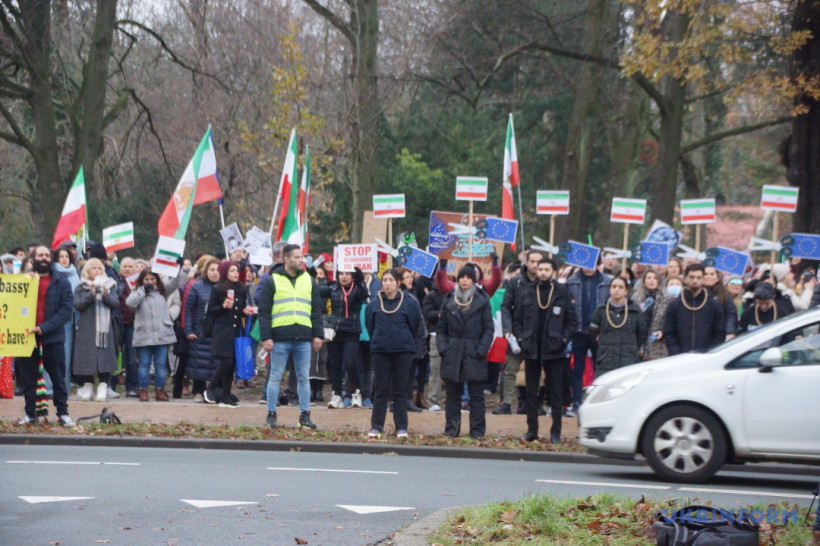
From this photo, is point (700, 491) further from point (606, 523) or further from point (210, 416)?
point (210, 416)

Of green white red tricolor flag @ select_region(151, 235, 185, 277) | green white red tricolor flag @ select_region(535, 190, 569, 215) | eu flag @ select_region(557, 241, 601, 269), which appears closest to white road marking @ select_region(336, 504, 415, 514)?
eu flag @ select_region(557, 241, 601, 269)

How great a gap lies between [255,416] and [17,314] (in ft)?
10.3

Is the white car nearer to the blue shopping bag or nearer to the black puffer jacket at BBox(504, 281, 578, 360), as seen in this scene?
the black puffer jacket at BBox(504, 281, 578, 360)

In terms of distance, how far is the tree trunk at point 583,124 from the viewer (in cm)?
2686

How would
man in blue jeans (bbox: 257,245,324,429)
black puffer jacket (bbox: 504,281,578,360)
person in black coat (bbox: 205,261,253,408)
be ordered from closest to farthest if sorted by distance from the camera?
black puffer jacket (bbox: 504,281,578,360) < man in blue jeans (bbox: 257,245,324,429) < person in black coat (bbox: 205,261,253,408)

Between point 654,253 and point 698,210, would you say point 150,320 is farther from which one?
point 698,210

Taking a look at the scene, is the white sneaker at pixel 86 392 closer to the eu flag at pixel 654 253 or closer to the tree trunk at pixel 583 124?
the eu flag at pixel 654 253

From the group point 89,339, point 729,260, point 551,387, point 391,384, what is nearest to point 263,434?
point 391,384

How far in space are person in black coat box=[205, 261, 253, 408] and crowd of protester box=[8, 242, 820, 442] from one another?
0.9 inches

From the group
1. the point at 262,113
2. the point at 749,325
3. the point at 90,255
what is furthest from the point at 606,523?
the point at 262,113

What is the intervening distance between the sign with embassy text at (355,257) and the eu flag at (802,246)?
17.8ft

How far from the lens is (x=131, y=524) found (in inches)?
329

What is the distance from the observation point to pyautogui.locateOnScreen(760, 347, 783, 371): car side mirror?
10352mm

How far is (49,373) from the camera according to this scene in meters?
14.0
